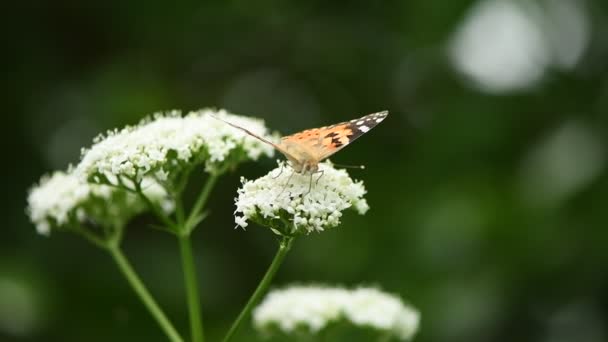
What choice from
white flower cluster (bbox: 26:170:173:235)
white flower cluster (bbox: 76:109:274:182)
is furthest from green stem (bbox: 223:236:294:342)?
white flower cluster (bbox: 26:170:173:235)

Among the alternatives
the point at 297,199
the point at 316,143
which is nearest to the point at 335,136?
the point at 316,143

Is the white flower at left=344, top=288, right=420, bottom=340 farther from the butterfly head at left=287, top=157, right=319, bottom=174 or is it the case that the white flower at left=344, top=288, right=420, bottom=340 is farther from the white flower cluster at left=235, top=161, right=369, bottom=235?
the butterfly head at left=287, top=157, right=319, bottom=174

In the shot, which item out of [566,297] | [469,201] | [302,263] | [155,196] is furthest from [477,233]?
[155,196]

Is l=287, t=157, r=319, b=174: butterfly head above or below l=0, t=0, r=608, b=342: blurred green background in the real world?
below

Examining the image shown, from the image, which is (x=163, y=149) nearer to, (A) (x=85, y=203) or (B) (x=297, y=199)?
(B) (x=297, y=199)

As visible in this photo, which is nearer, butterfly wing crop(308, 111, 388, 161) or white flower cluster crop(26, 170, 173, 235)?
butterfly wing crop(308, 111, 388, 161)

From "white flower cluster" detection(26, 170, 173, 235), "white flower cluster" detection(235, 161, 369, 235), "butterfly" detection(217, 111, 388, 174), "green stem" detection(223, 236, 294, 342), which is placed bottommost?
"green stem" detection(223, 236, 294, 342)

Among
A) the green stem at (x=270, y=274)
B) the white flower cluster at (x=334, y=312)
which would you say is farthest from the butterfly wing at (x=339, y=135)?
the white flower cluster at (x=334, y=312)
